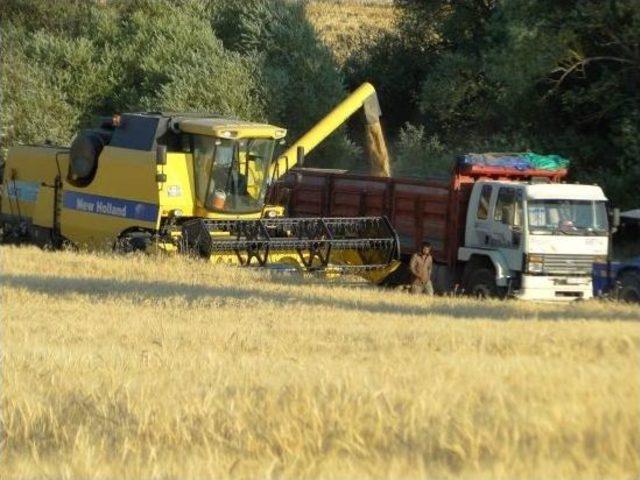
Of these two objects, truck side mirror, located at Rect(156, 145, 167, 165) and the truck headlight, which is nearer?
the truck headlight

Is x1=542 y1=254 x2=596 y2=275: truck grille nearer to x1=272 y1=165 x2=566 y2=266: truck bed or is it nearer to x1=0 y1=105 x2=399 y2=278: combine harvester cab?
x1=272 y1=165 x2=566 y2=266: truck bed

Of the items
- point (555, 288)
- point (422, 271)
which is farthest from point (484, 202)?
point (555, 288)

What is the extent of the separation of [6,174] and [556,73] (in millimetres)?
12738

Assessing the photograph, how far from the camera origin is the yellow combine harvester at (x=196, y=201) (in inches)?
920

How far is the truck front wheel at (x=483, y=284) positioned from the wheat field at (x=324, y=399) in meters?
8.11

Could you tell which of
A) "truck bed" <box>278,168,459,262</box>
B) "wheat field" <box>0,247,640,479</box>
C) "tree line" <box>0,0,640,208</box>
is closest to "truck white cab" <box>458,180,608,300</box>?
"truck bed" <box>278,168,459,262</box>

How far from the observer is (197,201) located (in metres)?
24.1

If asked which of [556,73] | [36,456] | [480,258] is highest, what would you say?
[556,73]

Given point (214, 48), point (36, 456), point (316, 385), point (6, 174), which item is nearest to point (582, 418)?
point (316, 385)

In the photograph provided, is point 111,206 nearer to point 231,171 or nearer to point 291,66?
point 231,171

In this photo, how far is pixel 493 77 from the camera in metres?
32.8

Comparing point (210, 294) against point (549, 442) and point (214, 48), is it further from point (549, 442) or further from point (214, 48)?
point (214, 48)

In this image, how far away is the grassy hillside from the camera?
2185 inches

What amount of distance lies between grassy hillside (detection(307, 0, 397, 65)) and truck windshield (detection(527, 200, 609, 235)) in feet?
100
